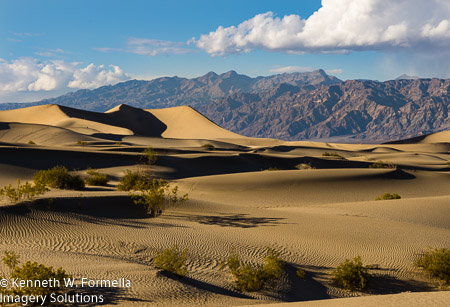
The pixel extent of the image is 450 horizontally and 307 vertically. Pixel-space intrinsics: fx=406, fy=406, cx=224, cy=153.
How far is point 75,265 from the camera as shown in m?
9.47

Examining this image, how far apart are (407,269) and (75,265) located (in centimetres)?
922

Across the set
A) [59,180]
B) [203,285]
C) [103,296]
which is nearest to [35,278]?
[103,296]

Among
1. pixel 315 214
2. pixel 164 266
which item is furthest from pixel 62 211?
pixel 315 214

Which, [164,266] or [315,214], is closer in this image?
[164,266]

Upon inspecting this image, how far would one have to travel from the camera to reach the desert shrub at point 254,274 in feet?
31.8

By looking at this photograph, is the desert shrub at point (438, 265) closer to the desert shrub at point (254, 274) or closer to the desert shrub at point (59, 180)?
the desert shrub at point (254, 274)

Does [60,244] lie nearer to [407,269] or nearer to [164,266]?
[164,266]

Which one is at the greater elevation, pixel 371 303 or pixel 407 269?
pixel 371 303

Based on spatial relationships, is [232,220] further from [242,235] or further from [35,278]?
[35,278]

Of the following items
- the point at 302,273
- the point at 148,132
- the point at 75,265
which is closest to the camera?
the point at 75,265

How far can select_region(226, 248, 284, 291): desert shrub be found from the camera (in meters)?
9.68

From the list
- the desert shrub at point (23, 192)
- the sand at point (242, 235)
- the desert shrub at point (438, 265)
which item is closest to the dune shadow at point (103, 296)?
the sand at point (242, 235)

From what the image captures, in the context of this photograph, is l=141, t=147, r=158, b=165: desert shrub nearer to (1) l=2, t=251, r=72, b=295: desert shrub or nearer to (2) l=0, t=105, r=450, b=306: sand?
(2) l=0, t=105, r=450, b=306: sand

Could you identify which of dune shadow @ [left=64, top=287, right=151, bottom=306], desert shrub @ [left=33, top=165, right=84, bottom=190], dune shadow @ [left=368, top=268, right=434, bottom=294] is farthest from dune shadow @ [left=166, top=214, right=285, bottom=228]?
dune shadow @ [left=64, top=287, right=151, bottom=306]
